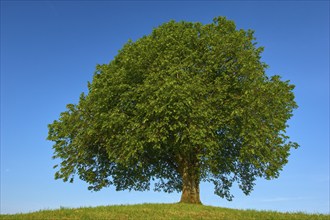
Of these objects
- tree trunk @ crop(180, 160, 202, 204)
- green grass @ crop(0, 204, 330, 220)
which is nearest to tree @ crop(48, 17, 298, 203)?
tree trunk @ crop(180, 160, 202, 204)

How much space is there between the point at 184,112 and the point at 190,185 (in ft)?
30.7

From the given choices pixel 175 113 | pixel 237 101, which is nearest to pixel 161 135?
pixel 175 113

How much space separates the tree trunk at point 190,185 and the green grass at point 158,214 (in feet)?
16.9

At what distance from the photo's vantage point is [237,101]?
115ft

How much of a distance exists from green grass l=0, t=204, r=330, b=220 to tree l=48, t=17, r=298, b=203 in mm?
5250

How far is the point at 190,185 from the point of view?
128 feet

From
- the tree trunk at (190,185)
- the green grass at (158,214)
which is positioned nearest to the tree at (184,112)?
the tree trunk at (190,185)

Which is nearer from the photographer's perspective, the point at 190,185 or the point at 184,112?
the point at 184,112

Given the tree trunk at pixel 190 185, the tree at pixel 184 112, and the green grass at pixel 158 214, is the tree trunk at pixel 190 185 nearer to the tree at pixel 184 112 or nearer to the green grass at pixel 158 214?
the tree at pixel 184 112

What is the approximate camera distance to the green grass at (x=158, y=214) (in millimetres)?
27891

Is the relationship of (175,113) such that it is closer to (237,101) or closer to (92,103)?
(237,101)

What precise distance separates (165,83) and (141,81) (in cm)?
506

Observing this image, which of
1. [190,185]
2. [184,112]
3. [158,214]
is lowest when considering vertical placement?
[158,214]

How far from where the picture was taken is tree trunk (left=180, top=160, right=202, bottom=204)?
38562 millimetres
